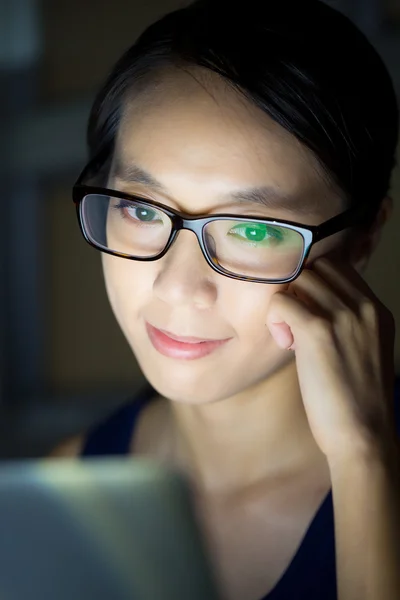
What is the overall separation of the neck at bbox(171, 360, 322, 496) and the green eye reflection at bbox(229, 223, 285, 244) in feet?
0.46

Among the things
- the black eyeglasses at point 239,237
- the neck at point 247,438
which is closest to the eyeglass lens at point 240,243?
the black eyeglasses at point 239,237

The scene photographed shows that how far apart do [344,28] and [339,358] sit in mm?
244

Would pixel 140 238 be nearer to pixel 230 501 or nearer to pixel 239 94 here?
pixel 239 94

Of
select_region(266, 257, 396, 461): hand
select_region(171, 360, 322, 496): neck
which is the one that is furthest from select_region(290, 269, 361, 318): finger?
select_region(171, 360, 322, 496): neck

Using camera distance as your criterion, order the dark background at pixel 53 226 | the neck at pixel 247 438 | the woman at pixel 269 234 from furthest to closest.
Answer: the dark background at pixel 53 226, the neck at pixel 247 438, the woman at pixel 269 234

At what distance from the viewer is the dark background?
0.76 meters

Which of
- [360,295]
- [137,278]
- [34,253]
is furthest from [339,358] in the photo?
[34,253]

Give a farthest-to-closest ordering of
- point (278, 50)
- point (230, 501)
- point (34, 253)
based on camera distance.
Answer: point (34, 253), point (230, 501), point (278, 50)

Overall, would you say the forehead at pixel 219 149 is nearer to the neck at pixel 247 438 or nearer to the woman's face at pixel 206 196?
the woman's face at pixel 206 196

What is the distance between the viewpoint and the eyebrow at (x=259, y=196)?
0.51 meters

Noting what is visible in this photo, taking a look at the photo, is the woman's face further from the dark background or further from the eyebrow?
the dark background

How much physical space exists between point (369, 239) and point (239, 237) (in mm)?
120

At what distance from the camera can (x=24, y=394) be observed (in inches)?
37.2

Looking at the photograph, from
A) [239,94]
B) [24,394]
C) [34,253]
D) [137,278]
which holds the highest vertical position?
[239,94]
